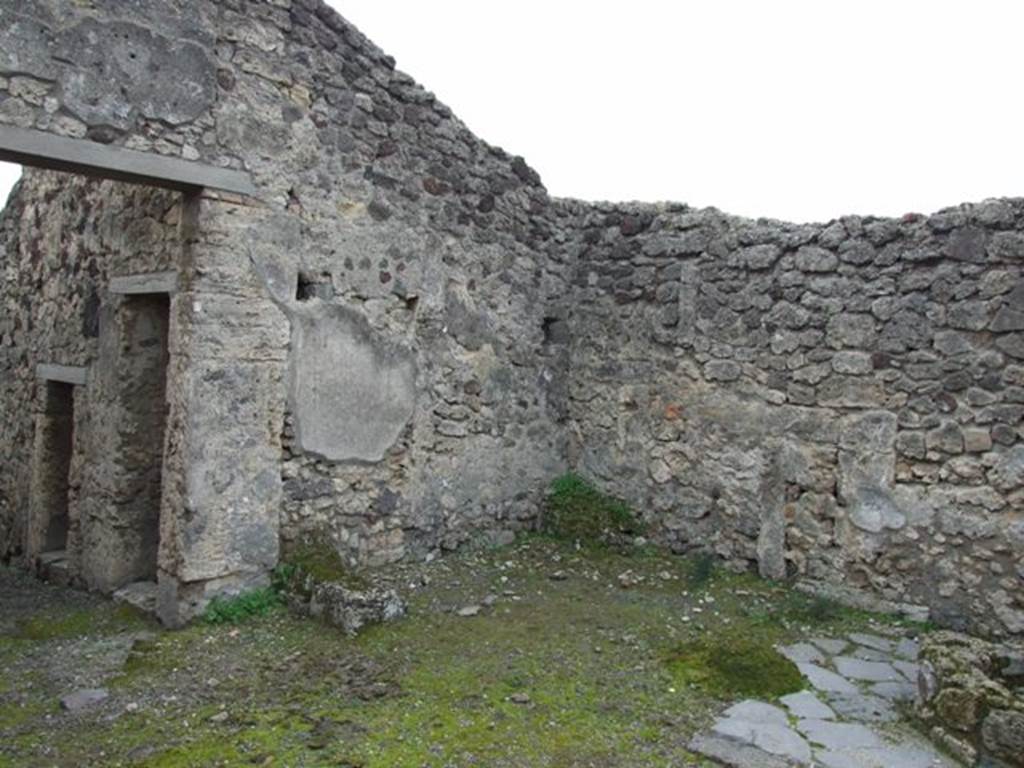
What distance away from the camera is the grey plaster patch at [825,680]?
4062mm

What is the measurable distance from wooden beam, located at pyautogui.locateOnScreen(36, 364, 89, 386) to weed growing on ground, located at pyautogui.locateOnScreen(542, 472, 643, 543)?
141 inches

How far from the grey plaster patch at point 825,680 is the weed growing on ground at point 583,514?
231 cm

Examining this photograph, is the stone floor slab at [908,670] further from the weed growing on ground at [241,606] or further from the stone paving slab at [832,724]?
the weed growing on ground at [241,606]

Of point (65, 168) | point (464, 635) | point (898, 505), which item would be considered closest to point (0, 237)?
point (65, 168)

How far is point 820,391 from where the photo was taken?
18.5ft

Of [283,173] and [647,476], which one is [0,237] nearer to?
[283,173]

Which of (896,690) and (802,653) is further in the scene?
(802,653)

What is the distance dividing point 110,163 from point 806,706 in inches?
169

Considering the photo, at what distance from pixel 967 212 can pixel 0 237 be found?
7.43 meters

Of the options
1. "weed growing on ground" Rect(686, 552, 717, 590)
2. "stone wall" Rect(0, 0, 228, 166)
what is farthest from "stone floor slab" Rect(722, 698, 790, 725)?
"stone wall" Rect(0, 0, 228, 166)

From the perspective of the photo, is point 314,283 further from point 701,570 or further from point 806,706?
point 806,706

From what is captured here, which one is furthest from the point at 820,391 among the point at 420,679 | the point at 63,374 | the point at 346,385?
the point at 63,374

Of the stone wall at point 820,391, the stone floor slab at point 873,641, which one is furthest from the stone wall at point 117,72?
the stone floor slab at point 873,641

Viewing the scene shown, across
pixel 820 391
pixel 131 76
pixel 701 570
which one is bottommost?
pixel 701 570
